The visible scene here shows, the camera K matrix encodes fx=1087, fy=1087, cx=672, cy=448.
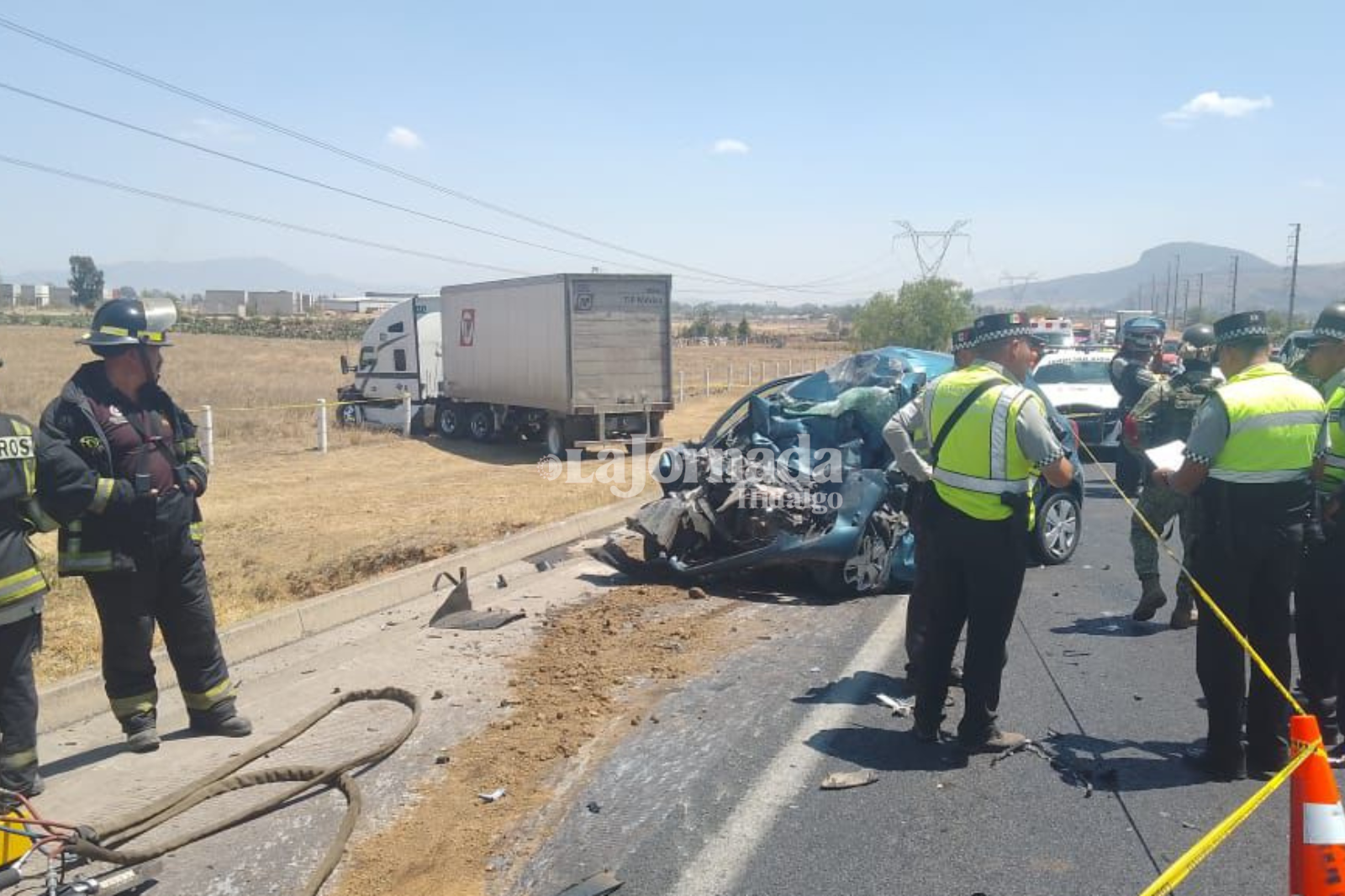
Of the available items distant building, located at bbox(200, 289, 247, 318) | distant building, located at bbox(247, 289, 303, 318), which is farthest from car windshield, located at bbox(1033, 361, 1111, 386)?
distant building, located at bbox(200, 289, 247, 318)

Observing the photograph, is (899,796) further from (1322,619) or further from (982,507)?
(1322,619)

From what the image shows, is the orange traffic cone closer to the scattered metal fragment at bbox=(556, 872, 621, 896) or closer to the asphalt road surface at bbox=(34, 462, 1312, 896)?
the asphalt road surface at bbox=(34, 462, 1312, 896)

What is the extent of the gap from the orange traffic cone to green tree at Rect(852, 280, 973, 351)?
4509 centimetres

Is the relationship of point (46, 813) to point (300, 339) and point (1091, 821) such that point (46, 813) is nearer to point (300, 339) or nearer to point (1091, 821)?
point (1091, 821)

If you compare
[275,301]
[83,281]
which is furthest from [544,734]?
[275,301]

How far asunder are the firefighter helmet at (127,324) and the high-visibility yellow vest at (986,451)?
3.73 meters

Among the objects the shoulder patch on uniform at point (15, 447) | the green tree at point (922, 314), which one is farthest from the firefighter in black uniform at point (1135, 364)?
the green tree at point (922, 314)

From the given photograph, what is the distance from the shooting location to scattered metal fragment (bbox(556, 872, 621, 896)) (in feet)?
12.2

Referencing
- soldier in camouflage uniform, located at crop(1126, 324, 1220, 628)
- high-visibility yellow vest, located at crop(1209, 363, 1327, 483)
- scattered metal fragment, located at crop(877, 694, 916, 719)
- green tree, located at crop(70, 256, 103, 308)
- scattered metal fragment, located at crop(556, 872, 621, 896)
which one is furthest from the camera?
green tree, located at crop(70, 256, 103, 308)

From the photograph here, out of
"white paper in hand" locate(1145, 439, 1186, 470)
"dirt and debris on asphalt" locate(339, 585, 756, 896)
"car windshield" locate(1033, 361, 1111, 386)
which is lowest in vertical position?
"dirt and debris on asphalt" locate(339, 585, 756, 896)

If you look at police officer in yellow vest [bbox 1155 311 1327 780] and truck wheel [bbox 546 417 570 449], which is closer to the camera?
police officer in yellow vest [bbox 1155 311 1327 780]

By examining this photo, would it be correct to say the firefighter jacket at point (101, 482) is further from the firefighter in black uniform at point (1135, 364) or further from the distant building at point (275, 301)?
the distant building at point (275, 301)

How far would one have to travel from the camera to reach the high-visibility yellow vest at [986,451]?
15.7 ft

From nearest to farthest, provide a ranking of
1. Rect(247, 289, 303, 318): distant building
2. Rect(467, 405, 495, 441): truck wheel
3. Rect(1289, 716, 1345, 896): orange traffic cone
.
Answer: Rect(1289, 716, 1345, 896): orange traffic cone → Rect(467, 405, 495, 441): truck wheel → Rect(247, 289, 303, 318): distant building
